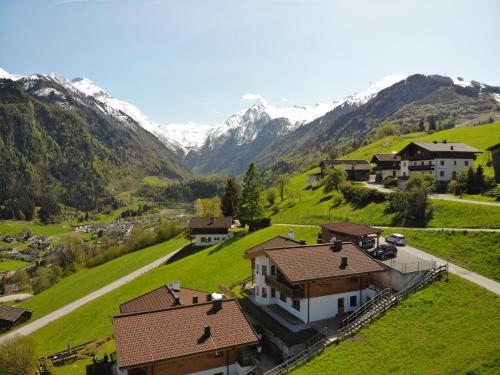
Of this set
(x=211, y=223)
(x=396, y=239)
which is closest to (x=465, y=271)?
(x=396, y=239)

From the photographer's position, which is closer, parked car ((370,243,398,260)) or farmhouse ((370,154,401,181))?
parked car ((370,243,398,260))

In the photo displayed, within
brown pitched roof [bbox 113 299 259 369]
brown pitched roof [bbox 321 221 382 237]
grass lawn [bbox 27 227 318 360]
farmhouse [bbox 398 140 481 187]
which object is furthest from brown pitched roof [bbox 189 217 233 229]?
brown pitched roof [bbox 113 299 259 369]

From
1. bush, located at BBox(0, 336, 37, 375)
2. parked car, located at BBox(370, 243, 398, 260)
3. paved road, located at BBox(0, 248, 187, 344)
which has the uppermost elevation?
parked car, located at BBox(370, 243, 398, 260)

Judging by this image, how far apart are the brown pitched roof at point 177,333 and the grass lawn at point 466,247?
1081 inches

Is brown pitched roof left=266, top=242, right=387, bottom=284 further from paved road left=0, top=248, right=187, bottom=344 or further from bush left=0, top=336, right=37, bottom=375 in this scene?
paved road left=0, top=248, right=187, bottom=344

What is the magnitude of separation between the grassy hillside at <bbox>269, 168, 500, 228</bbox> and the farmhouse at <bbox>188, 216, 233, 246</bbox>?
12510mm

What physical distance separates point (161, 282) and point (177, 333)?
43793mm

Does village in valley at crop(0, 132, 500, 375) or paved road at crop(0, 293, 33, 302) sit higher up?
village in valley at crop(0, 132, 500, 375)

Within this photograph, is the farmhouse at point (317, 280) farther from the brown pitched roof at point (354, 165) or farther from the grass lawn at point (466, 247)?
the brown pitched roof at point (354, 165)

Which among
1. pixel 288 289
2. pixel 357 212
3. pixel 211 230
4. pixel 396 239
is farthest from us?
pixel 211 230

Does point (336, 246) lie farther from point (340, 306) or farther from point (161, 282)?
point (161, 282)

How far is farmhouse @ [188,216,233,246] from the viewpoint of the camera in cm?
9625

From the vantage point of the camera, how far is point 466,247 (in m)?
48.1

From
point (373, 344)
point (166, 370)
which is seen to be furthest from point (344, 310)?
point (166, 370)
